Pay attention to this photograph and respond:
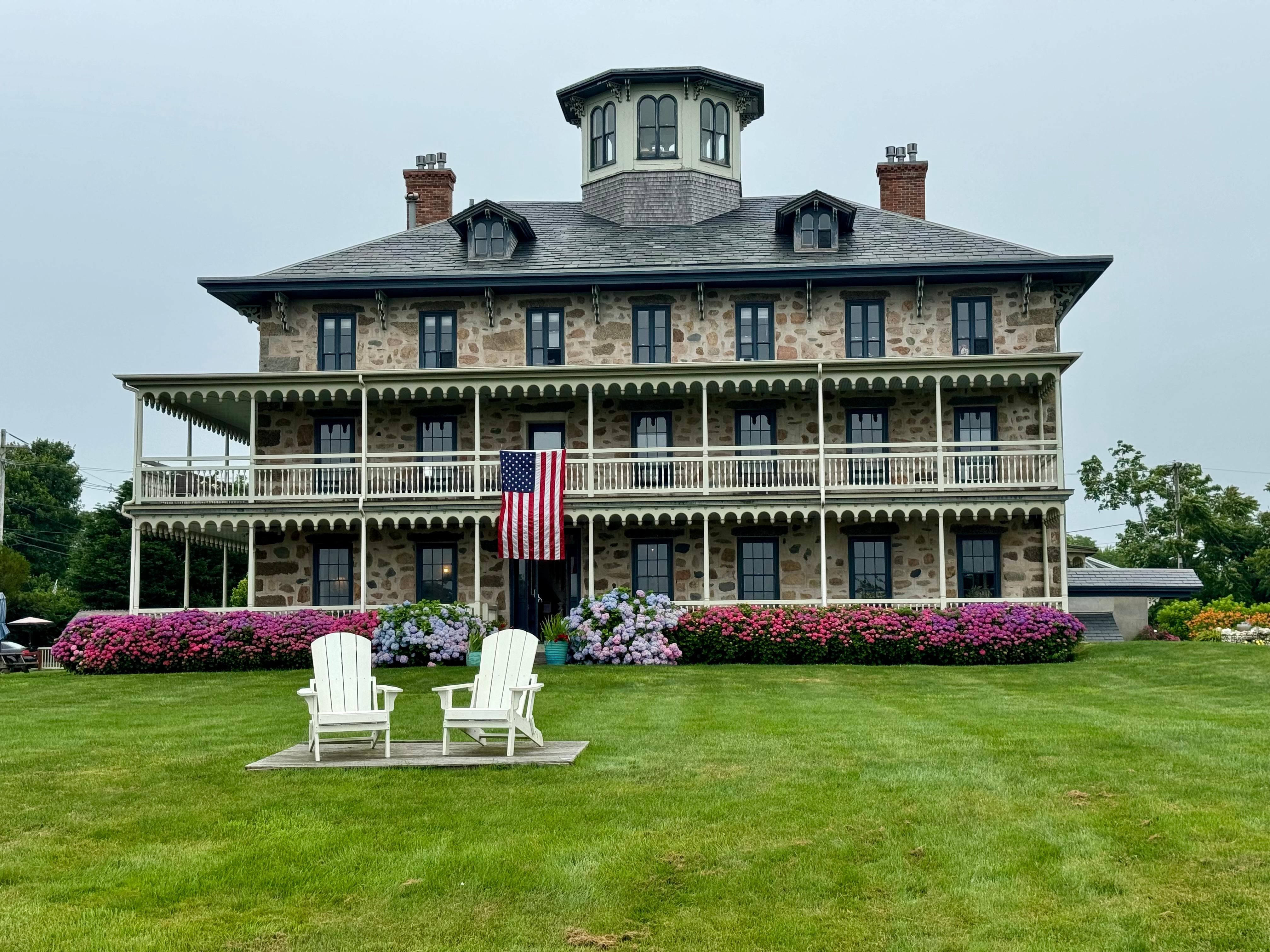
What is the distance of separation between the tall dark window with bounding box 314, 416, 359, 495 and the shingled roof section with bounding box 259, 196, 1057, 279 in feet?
9.45

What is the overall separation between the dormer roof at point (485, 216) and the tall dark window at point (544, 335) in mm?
1969

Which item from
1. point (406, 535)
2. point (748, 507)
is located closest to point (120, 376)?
point (406, 535)

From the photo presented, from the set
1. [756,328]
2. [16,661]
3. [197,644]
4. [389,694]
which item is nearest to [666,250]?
[756,328]

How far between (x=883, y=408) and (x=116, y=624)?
570 inches

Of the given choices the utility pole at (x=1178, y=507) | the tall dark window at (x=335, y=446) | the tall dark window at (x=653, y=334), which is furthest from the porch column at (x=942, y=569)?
the utility pole at (x=1178, y=507)

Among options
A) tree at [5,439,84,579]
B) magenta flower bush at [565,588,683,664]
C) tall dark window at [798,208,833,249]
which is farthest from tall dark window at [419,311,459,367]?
tree at [5,439,84,579]

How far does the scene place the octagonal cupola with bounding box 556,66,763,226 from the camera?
29250 millimetres

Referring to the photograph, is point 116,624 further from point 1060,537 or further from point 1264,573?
point 1264,573

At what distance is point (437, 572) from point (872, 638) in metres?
8.63

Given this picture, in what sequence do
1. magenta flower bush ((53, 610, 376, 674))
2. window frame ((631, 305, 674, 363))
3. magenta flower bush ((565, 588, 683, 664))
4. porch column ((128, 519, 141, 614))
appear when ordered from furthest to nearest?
1. window frame ((631, 305, 674, 363))
2. porch column ((128, 519, 141, 614))
3. magenta flower bush ((53, 610, 376, 674))
4. magenta flower bush ((565, 588, 683, 664))

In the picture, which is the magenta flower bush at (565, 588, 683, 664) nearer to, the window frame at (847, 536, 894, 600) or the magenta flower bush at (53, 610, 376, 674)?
the magenta flower bush at (53, 610, 376, 674)

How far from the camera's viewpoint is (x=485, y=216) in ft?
88.8

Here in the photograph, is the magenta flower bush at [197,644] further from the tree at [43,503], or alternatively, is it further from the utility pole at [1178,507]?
the tree at [43,503]

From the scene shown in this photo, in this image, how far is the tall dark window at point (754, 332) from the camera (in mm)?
26016
